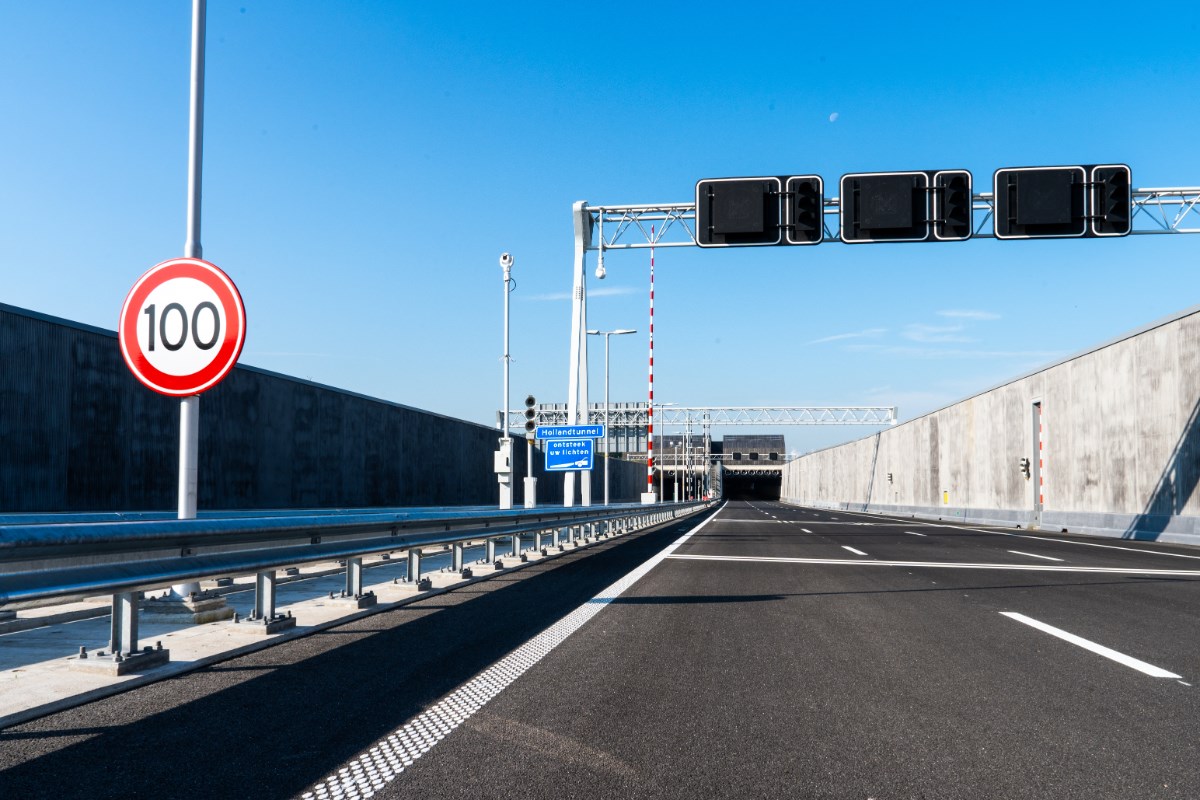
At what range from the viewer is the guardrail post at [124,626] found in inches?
209

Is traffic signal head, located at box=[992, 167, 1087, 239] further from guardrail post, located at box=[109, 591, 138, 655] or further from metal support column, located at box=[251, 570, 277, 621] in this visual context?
guardrail post, located at box=[109, 591, 138, 655]

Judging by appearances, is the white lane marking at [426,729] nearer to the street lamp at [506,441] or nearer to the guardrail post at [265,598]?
the guardrail post at [265,598]

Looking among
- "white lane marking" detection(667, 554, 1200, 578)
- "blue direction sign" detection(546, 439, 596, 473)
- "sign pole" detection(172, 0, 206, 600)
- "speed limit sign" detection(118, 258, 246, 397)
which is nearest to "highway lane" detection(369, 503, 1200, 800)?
"speed limit sign" detection(118, 258, 246, 397)

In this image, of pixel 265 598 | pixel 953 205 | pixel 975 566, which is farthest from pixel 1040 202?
pixel 265 598

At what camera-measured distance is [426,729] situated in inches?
167

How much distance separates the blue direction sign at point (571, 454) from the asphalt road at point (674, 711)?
672 inches

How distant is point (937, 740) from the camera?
4.19 meters

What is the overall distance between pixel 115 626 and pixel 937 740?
4.36m

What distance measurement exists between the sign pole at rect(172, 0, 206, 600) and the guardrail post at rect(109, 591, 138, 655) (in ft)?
7.14

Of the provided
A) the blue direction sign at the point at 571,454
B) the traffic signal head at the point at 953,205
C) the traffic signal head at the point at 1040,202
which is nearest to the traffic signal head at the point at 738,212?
the traffic signal head at the point at 953,205

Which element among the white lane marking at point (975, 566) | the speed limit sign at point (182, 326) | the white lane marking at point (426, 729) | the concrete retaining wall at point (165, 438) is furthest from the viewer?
the white lane marking at point (975, 566)

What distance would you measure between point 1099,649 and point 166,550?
600 centimetres

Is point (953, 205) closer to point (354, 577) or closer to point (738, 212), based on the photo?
point (738, 212)

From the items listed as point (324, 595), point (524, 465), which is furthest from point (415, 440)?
point (324, 595)
